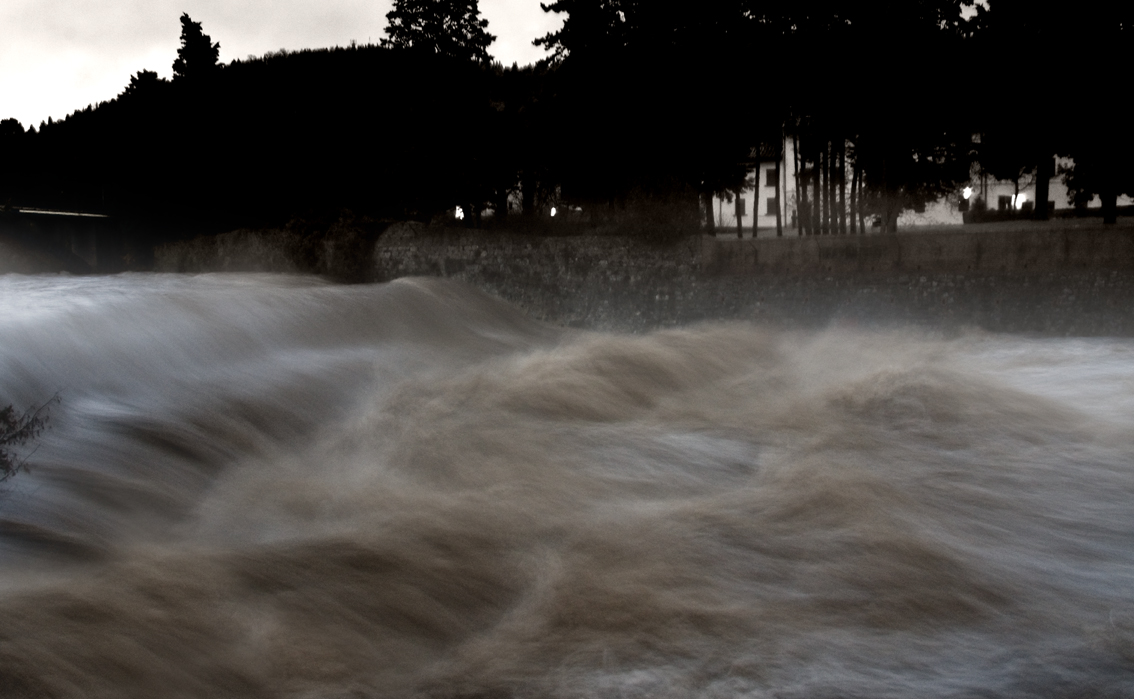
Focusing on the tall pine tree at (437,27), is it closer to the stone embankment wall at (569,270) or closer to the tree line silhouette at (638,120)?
the tree line silhouette at (638,120)

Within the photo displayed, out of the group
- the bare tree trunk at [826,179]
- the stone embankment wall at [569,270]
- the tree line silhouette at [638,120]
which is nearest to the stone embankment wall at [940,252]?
the stone embankment wall at [569,270]

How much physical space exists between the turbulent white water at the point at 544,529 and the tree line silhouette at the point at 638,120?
9982mm

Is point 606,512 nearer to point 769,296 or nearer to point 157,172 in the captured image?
point 769,296

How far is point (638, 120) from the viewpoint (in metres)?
20.9

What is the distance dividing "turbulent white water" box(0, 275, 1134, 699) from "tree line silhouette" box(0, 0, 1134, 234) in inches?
393

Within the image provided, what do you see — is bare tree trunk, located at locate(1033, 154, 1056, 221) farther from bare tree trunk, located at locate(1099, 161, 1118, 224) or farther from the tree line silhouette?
bare tree trunk, located at locate(1099, 161, 1118, 224)

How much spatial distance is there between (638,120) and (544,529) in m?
16.7

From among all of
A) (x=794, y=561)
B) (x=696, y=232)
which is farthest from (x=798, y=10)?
(x=794, y=561)

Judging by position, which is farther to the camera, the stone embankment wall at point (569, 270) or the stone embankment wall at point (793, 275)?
the stone embankment wall at point (569, 270)

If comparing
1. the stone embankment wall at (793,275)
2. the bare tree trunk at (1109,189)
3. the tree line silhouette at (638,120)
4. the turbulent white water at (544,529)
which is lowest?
the turbulent white water at (544,529)

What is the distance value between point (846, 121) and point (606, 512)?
17.1m

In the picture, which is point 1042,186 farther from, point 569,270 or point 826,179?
point 569,270

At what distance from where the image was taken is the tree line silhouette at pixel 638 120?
1911 cm

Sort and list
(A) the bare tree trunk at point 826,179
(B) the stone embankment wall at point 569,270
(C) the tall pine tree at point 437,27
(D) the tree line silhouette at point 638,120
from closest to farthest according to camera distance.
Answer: (B) the stone embankment wall at point 569,270
(D) the tree line silhouette at point 638,120
(A) the bare tree trunk at point 826,179
(C) the tall pine tree at point 437,27
